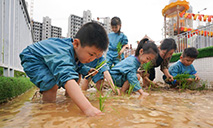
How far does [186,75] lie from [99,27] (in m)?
2.57

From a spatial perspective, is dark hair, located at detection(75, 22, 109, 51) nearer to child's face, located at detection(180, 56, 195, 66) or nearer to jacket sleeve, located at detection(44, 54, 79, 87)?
jacket sleeve, located at detection(44, 54, 79, 87)

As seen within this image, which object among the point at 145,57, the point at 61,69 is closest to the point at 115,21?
the point at 145,57

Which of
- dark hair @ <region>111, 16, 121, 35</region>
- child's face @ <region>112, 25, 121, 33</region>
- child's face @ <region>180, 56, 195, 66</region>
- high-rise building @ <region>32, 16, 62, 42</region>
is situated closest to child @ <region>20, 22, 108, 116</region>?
dark hair @ <region>111, 16, 121, 35</region>

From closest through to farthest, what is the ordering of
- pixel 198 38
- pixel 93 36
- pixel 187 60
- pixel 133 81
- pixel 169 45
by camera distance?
1. pixel 93 36
2. pixel 133 81
3. pixel 169 45
4. pixel 187 60
5. pixel 198 38

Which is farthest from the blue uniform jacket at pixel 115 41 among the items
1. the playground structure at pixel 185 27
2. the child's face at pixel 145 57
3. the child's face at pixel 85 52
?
the playground structure at pixel 185 27

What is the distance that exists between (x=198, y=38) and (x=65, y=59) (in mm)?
6600

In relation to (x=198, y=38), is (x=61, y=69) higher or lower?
lower

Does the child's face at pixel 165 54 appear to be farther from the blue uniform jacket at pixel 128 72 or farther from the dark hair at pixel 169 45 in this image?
the blue uniform jacket at pixel 128 72

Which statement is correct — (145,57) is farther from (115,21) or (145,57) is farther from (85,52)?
(85,52)

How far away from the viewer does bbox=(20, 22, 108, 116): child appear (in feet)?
3.89

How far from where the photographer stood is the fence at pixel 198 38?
593 centimetres

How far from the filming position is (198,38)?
6355 millimetres

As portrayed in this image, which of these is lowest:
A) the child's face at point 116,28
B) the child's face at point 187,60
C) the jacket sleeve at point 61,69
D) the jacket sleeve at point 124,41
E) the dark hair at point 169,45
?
the jacket sleeve at point 61,69

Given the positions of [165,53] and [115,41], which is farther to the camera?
[115,41]
